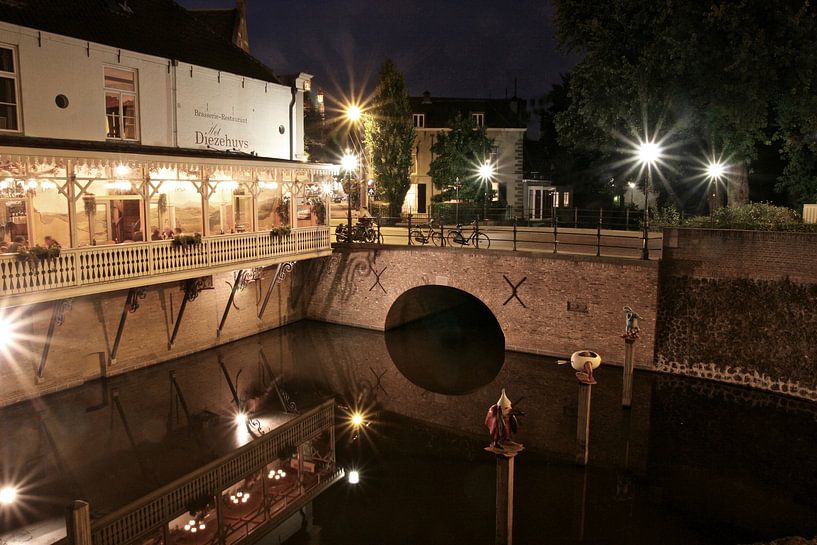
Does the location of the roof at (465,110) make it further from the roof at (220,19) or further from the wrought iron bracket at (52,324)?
the wrought iron bracket at (52,324)

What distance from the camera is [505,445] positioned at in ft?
28.6

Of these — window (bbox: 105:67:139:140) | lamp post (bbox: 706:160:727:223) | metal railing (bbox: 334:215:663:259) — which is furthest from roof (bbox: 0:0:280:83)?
lamp post (bbox: 706:160:727:223)

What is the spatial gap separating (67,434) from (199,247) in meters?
5.29

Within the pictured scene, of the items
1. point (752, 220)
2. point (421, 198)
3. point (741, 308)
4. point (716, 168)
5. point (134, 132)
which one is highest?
point (134, 132)

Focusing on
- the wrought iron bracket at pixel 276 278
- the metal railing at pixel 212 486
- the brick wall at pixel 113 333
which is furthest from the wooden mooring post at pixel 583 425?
the wrought iron bracket at pixel 276 278

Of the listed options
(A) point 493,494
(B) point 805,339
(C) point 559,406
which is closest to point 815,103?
(B) point 805,339

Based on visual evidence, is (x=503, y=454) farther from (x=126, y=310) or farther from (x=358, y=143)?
(x=358, y=143)

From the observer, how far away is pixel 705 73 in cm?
2014

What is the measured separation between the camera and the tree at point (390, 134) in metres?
32.0

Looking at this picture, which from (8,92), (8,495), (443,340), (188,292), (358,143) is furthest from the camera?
(358,143)

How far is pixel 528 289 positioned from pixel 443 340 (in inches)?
161

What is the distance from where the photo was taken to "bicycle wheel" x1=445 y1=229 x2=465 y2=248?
20880 millimetres

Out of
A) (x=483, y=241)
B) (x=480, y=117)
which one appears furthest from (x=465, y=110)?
(x=483, y=241)

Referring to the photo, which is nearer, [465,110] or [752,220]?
[752,220]
